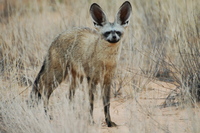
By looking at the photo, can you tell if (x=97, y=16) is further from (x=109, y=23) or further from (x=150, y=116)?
(x=150, y=116)

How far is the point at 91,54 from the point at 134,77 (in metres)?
1.38

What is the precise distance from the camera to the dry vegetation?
4223 mm

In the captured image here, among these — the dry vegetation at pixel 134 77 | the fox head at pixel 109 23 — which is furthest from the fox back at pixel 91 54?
the dry vegetation at pixel 134 77

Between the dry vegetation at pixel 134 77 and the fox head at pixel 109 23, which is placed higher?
the fox head at pixel 109 23

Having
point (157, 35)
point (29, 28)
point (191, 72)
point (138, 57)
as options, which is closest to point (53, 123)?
point (191, 72)

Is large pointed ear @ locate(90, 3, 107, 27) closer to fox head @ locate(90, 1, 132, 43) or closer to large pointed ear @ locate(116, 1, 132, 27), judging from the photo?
fox head @ locate(90, 1, 132, 43)

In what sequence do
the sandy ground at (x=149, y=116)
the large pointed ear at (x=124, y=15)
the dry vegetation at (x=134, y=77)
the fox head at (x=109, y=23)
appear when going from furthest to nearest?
the large pointed ear at (x=124, y=15), the fox head at (x=109, y=23), the dry vegetation at (x=134, y=77), the sandy ground at (x=149, y=116)

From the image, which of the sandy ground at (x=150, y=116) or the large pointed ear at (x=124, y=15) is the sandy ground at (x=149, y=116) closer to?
the sandy ground at (x=150, y=116)

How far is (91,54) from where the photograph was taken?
211 inches

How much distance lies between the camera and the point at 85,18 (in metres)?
Result: 8.20

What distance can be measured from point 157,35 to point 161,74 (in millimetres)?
1089

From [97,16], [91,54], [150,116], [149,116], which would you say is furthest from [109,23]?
[150,116]

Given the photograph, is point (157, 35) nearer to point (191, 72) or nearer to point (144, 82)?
point (144, 82)

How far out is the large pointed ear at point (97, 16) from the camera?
17.2 ft
